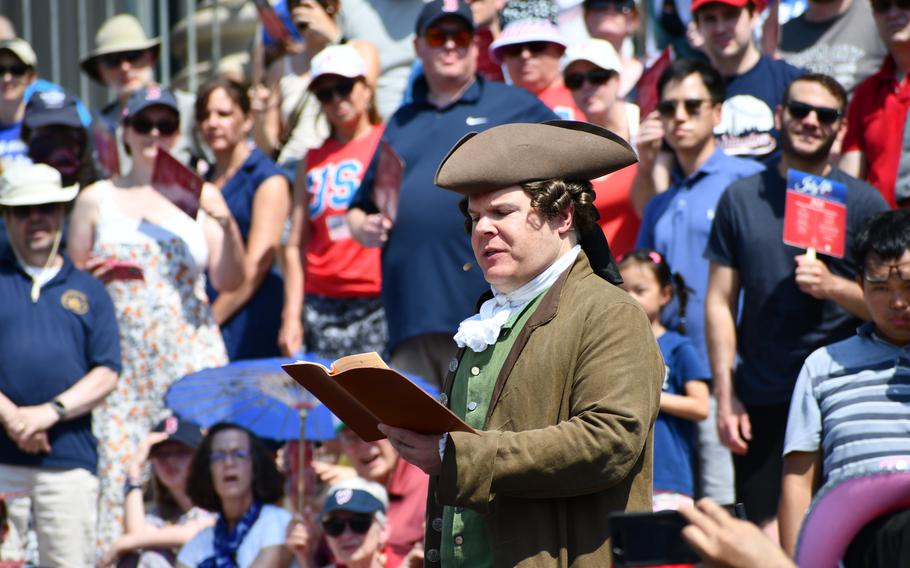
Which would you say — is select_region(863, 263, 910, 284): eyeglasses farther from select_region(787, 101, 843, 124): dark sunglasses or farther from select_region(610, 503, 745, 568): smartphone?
select_region(610, 503, 745, 568): smartphone

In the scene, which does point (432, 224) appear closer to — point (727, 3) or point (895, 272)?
point (727, 3)

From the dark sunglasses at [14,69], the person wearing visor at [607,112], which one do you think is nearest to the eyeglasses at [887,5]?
the person wearing visor at [607,112]

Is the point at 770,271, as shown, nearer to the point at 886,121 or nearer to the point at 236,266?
the point at 886,121

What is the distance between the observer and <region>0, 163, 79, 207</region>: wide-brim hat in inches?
288

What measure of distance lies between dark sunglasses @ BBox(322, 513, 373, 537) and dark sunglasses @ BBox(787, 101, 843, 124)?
2.33m

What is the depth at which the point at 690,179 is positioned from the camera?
6996mm

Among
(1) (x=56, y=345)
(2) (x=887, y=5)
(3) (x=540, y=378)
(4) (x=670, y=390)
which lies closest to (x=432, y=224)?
(4) (x=670, y=390)

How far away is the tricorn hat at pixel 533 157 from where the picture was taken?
391 cm

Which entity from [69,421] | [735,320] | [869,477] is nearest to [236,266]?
[69,421]

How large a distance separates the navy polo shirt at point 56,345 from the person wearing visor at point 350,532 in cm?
135

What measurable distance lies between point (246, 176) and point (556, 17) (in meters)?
1.88

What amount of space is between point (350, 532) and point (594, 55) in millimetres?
2749

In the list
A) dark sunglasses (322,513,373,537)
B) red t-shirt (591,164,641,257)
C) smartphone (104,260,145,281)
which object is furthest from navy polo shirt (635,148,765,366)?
smartphone (104,260,145,281)

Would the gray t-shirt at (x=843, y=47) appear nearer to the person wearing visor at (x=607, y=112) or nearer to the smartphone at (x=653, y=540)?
the person wearing visor at (x=607, y=112)
